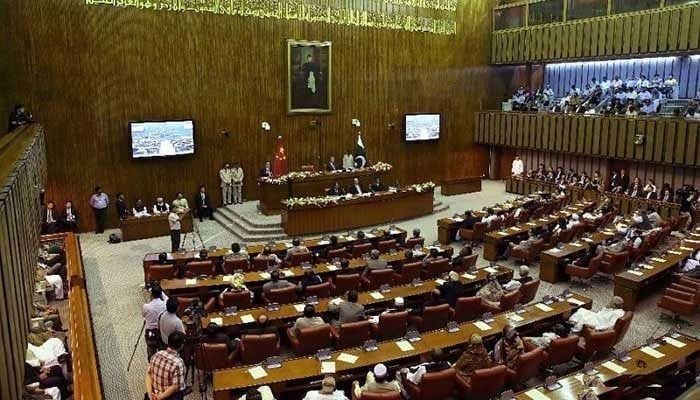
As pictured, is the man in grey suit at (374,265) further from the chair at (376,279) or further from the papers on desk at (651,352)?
the papers on desk at (651,352)

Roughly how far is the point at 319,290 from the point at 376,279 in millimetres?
1255

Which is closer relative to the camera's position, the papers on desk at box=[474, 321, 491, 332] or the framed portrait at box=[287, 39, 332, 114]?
the papers on desk at box=[474, 321, 491, 332]

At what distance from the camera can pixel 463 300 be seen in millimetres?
9016

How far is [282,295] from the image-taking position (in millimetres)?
9516

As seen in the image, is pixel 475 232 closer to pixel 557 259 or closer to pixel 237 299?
pixel 557 259

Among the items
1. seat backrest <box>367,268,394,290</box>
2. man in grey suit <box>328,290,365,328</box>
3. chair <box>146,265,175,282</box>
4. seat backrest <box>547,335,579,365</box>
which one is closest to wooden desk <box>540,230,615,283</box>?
seat backrest <box>367,268,394,290</box>

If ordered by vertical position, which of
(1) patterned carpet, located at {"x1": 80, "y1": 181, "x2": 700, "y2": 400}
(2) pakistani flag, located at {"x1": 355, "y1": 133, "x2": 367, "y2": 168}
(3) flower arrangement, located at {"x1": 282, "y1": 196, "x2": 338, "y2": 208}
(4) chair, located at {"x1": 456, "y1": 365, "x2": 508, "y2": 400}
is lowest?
(1) patterned carpet, located at {"x1": 80, "y1": 181, "x2": 700, "y2": 400}

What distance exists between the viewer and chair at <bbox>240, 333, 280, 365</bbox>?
24.6 feet

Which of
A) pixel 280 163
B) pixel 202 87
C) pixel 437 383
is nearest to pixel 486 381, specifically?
pixel 437 383

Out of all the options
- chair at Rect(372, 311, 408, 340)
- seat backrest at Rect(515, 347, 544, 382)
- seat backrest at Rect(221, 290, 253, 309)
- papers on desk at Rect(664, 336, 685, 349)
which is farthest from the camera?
seat backrest at Rect(221, 290, 253, 309)

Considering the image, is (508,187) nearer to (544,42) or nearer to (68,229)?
(544,42)

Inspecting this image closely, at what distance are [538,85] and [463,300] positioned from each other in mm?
19347

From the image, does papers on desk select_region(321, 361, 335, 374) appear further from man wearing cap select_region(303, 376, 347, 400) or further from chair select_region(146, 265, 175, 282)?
chair select_region(146, 265, 175, 282)

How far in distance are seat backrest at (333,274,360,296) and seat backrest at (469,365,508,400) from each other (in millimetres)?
3929
